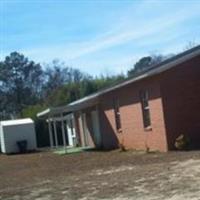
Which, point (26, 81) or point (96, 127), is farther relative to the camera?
point (26, 81)

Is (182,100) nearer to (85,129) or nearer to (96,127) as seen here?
(96,127)

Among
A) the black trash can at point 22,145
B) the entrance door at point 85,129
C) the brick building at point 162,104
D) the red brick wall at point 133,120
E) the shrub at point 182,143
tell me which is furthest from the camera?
the black trash can at point 22,145

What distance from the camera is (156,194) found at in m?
12.8

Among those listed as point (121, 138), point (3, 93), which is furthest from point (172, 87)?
point (3, 93)

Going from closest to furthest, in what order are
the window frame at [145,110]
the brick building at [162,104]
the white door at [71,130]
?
the brick building at [162,104], the window frame at [145,110], the white door at [71,130]

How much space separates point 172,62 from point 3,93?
2760 inches

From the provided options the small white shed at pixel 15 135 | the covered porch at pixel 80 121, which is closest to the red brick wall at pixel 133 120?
the covered porch at pixel 80 121

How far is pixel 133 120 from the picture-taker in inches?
1189

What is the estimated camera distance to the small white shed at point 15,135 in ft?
151

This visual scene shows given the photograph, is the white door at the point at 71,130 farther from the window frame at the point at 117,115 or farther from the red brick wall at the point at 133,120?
the window frame at the point at 117,115

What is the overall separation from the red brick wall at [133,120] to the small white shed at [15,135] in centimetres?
1082

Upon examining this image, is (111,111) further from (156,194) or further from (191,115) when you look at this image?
(156,194)

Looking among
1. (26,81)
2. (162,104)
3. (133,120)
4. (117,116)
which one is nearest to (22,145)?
(117,116)

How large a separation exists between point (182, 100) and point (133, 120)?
4.23 metres
